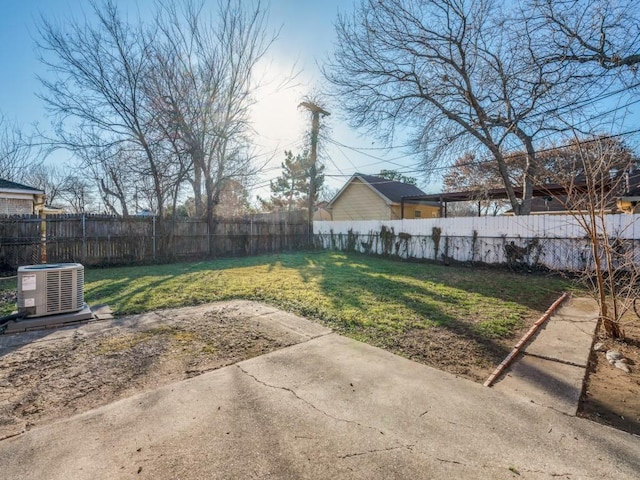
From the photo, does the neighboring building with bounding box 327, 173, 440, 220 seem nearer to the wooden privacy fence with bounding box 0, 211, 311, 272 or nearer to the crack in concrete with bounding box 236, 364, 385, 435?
the wooden privacy fence with bounding box 0, 211, 311, 272

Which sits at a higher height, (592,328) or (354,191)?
(354,191)

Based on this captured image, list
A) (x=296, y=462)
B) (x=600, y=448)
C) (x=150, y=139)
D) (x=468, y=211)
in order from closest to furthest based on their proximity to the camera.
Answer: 1. (x=296, y=462)
2. (x=600, y=448)
3. (x=150, y=139)
4. (x=468, y=211)

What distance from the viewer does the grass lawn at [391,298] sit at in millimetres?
3695

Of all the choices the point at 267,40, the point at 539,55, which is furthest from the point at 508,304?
the point at 267,40

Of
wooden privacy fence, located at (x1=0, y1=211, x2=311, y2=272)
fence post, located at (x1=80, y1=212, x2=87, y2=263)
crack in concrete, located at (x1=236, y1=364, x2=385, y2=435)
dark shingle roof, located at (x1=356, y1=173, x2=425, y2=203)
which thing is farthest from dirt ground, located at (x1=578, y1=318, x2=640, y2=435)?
dark shingle roof, located at (x1=356, y1=173, x2=425, y2=203)

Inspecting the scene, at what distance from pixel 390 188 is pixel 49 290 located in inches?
718

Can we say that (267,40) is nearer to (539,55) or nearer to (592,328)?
(539,55)

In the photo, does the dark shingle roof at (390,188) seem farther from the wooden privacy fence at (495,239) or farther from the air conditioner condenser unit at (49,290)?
the air conditioner condenser unit at (49,290)

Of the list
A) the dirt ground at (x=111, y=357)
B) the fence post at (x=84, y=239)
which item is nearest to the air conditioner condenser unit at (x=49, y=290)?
the dirt ground at (x=111, y=357)

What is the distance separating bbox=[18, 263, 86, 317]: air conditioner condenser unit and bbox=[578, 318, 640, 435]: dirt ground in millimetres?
5767

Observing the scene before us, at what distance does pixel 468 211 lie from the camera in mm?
33625

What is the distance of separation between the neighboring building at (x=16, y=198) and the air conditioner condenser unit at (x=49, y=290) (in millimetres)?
8860

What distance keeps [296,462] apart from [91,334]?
3.35 meters

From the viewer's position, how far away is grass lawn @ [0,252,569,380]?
370 centimetres
